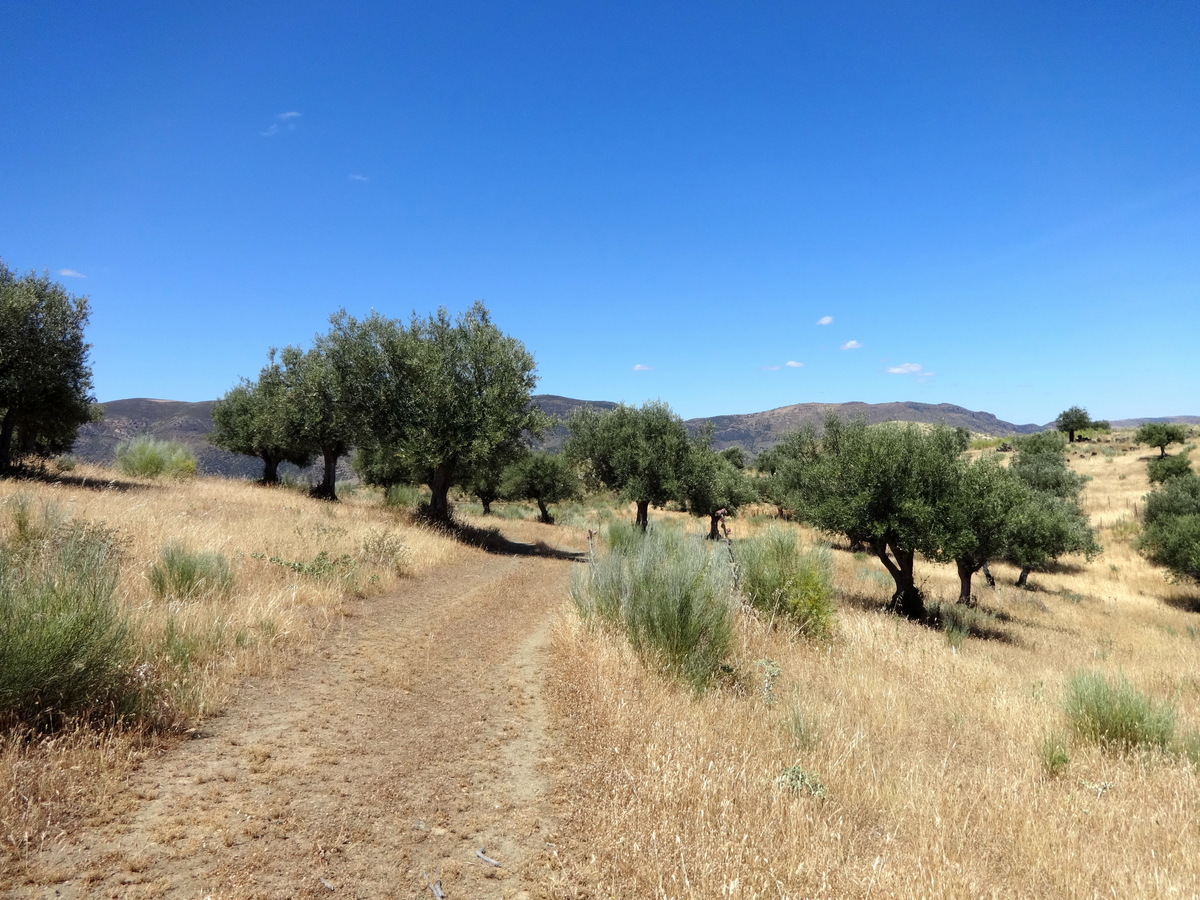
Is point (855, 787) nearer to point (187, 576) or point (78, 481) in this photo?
point (187, 576)

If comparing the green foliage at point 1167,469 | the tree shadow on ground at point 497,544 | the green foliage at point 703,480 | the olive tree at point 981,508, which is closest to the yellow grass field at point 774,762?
the olive tree at point 981,508

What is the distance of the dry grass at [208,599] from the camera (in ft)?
11.2

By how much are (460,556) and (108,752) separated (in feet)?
41.2

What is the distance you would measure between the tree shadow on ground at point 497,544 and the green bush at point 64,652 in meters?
13.7

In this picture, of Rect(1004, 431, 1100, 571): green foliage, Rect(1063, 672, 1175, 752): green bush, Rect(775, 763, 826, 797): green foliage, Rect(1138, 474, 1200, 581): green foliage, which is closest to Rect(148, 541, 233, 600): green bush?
Rect(775, 763, 826, 797): green foliage

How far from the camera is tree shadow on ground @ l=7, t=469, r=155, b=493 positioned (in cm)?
1552

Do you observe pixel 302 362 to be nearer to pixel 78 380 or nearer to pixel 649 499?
pixel 78 380

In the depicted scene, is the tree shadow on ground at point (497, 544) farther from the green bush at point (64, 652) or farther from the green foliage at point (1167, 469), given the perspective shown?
the green foliage at point (1167, 469)

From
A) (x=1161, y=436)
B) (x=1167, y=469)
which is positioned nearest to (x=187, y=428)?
(x=1167, y=469)

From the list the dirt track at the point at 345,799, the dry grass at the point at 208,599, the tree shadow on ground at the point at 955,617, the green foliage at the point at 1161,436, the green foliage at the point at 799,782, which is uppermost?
the green foliage at the point at 1161,436

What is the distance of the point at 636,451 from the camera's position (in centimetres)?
2458

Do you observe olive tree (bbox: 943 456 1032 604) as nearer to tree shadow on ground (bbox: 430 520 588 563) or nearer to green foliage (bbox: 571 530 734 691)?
green foliage (bbox: 571 530 734 691)

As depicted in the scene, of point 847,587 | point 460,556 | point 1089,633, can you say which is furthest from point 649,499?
point 1089,633

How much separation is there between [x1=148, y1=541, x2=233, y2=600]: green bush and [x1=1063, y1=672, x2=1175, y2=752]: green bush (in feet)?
35.4
